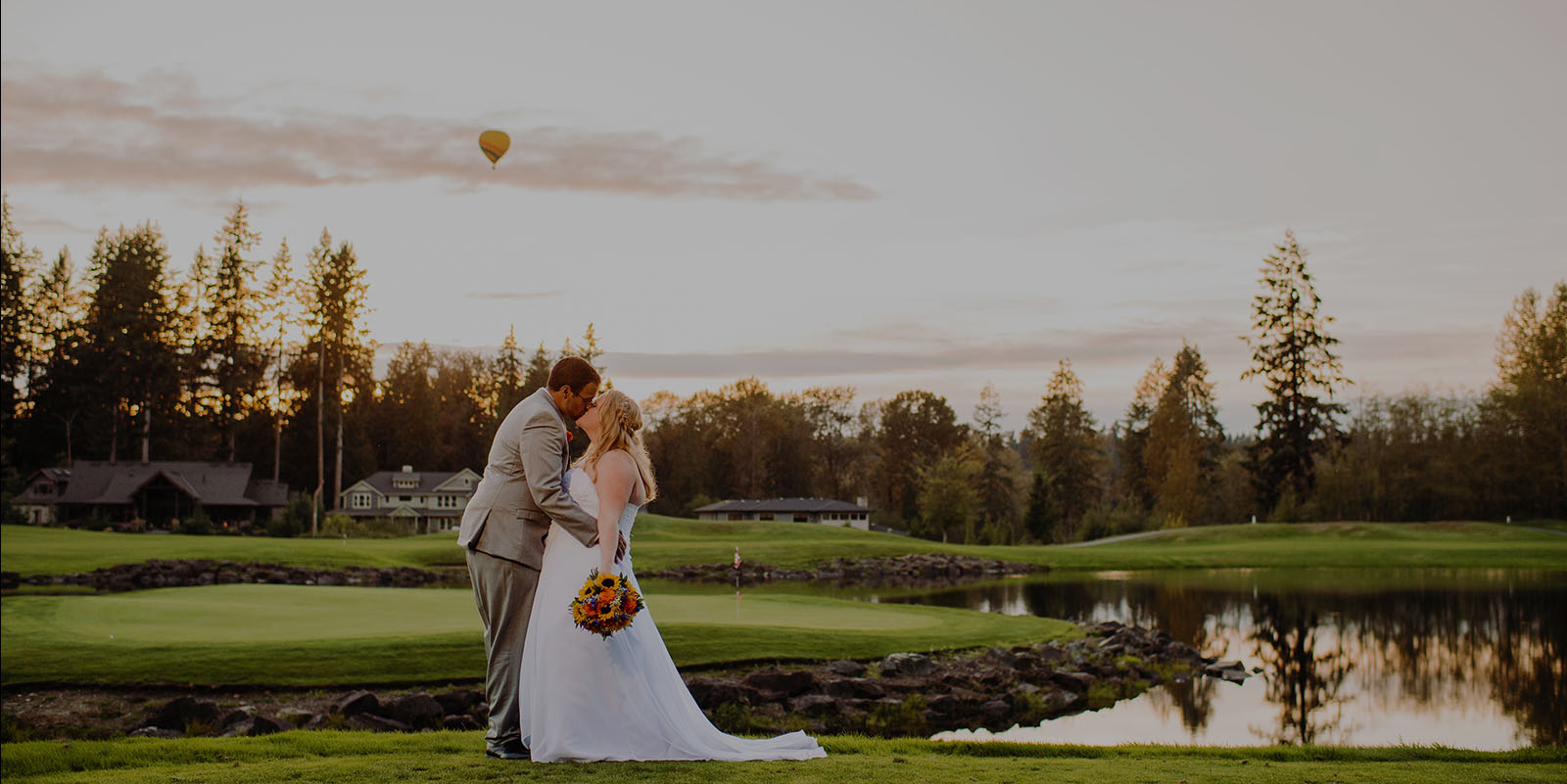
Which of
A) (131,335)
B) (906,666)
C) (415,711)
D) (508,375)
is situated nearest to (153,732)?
(415,711)

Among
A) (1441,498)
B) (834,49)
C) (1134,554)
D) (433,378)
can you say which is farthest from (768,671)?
(433,378)

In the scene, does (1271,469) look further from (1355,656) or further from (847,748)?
(847,748)

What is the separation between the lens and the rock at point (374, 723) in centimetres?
1199

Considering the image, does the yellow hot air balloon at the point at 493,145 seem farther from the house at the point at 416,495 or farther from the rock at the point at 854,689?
the house at the point at 416,495

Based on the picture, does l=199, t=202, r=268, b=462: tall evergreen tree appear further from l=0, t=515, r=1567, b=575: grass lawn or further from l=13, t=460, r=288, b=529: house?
l=0, t=515, r=1567, b=575: grass lawn

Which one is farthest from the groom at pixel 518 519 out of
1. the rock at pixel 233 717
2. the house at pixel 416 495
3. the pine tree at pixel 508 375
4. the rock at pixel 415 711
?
the pine tree at pixel 508 375

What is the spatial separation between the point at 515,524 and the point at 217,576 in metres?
30.0

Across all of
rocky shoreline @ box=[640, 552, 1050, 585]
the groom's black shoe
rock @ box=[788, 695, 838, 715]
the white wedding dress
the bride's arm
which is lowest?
rocky shoreline @ box=[640, 552, 1050, 585]

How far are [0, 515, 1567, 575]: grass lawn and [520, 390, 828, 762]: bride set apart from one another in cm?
2952

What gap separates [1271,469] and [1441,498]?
8661 mm

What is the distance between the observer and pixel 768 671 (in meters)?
14.8

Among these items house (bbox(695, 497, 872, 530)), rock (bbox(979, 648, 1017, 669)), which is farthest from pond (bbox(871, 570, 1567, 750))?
house (bbox(695, 497, 872, 530))

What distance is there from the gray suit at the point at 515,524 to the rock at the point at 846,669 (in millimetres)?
8644

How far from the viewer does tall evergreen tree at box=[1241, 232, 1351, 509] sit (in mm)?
60344
